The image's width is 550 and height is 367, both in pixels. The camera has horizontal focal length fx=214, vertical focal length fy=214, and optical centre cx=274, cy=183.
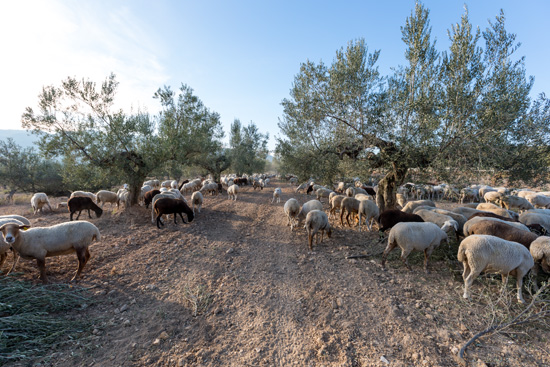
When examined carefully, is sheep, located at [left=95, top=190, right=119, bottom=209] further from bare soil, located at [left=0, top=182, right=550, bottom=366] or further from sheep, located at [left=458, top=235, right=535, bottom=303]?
sheep, located at [left=458, top=235, right=535, bottom=303]

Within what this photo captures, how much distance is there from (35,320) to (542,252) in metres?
11.6

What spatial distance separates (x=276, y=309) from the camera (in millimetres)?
4934

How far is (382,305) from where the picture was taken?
5.04 m

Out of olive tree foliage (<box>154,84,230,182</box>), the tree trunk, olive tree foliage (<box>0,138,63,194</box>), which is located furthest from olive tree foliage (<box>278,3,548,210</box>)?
olive tree foliage (<box>0,138,63,194</box>)

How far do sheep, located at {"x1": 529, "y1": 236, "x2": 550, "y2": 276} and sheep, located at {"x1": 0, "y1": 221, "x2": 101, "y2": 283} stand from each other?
490 inches

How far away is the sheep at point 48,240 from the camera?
5516mm

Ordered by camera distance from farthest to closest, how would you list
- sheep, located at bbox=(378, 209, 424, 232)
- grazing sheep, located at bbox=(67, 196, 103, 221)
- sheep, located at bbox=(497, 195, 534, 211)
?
1. sheep, located at bbox=(497, 195, 534, 211)
2. grazing sheep, located at bbox=(67, 196, 103, 221)
3. sheep, located at bbox=(378, 209, 424, 232)

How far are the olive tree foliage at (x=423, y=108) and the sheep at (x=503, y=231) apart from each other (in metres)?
1.83

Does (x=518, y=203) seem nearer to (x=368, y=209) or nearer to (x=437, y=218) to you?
(x=437, y=218)

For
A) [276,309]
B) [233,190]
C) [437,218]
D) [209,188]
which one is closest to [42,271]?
[276,309]

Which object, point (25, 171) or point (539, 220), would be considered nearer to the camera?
point (539, 220)

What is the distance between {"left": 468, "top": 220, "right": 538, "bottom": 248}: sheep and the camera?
6418mm

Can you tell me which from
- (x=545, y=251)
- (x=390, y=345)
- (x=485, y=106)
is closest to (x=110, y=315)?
(x=390, y=345)

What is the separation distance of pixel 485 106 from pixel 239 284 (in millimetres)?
9580
